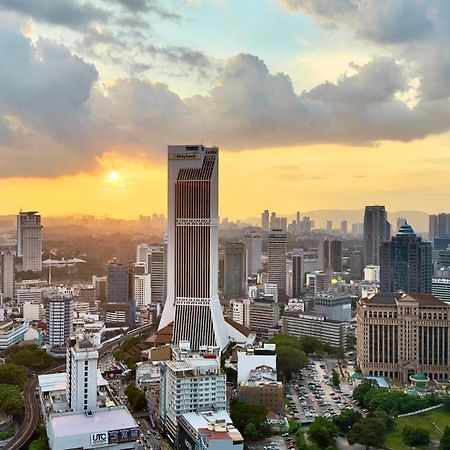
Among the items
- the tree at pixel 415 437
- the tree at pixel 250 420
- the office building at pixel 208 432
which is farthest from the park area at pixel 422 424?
the office building at pixel 208 432

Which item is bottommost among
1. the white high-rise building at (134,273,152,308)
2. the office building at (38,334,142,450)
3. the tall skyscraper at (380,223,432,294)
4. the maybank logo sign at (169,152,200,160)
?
the office building at (38,334,142,450)

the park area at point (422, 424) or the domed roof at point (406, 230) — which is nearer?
the park area at point (422, 424)

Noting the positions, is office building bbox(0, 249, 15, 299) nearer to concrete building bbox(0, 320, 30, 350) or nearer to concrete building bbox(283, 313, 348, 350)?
concrete building bbox(0, 320, 30, 350)

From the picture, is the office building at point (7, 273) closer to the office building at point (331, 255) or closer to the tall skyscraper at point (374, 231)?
the office building at point (331, 255)

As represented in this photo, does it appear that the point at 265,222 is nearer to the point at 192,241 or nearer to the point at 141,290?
the point at 141,290

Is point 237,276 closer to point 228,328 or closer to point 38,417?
point 228,328

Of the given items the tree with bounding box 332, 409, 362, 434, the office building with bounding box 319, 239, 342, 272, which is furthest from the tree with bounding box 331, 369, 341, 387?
the office building with bounding box 319, 239, 342, 272

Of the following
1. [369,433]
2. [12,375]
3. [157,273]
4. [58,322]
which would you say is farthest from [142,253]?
[369,433]
